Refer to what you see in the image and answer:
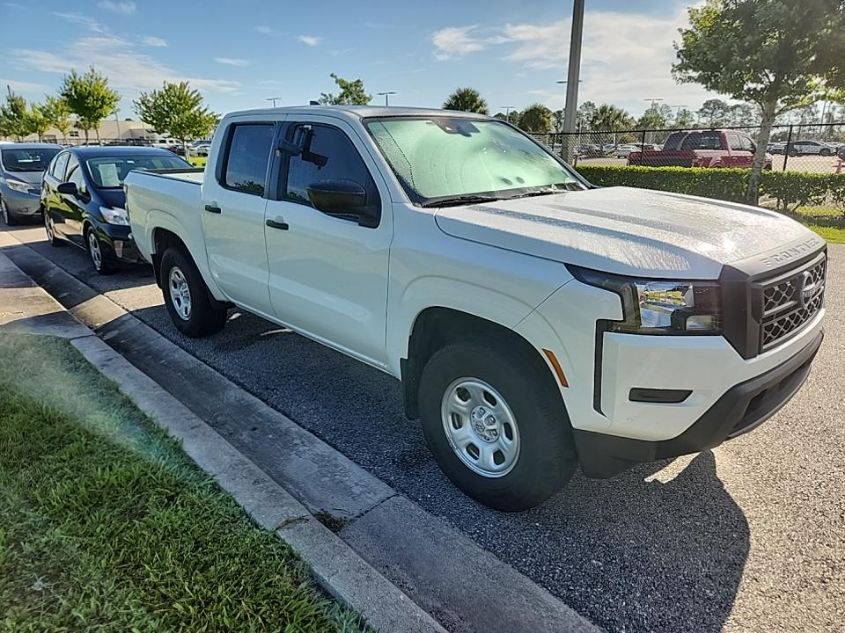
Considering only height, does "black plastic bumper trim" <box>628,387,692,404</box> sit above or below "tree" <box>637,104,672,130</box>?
below

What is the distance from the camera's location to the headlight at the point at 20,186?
12.2 metres

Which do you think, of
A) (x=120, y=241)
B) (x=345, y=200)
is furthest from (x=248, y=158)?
(x=120, y=241)

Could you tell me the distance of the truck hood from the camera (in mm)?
2248

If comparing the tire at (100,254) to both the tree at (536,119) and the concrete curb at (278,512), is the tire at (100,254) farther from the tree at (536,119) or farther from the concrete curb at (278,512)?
the tree at (536,119)

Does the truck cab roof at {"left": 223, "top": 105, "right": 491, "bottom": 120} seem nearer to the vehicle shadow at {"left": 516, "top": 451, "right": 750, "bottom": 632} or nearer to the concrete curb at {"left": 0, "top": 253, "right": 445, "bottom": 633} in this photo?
the concrete curb at {"left": 0, "top": 253, "right": 445, "bottom": 633}

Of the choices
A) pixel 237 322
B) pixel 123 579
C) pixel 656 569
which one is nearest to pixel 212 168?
pixel 237 322

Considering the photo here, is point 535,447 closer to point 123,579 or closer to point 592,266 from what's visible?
point 592,266

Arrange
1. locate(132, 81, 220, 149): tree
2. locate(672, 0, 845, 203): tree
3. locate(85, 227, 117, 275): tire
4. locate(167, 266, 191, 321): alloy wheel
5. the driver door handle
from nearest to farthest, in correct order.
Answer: the driver door handle, locate(167, 266, 191, 321): alloy wheel, locate(85, 227, 117, 275): tire, locate(672, 0, 845, 203): tree, locate(132, 81, 220, 149): tree

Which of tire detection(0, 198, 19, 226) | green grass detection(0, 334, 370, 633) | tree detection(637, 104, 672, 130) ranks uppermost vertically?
tree detection(637, 104, 672, 130)

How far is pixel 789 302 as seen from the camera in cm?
248

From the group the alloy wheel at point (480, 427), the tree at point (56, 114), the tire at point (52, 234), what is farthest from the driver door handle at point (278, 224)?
the tree at point (56, 114)

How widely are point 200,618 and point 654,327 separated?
6.58ft

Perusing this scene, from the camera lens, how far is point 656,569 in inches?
99.8

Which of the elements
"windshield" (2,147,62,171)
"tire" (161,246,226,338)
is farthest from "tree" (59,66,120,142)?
"tire" (161,246,226,338)
